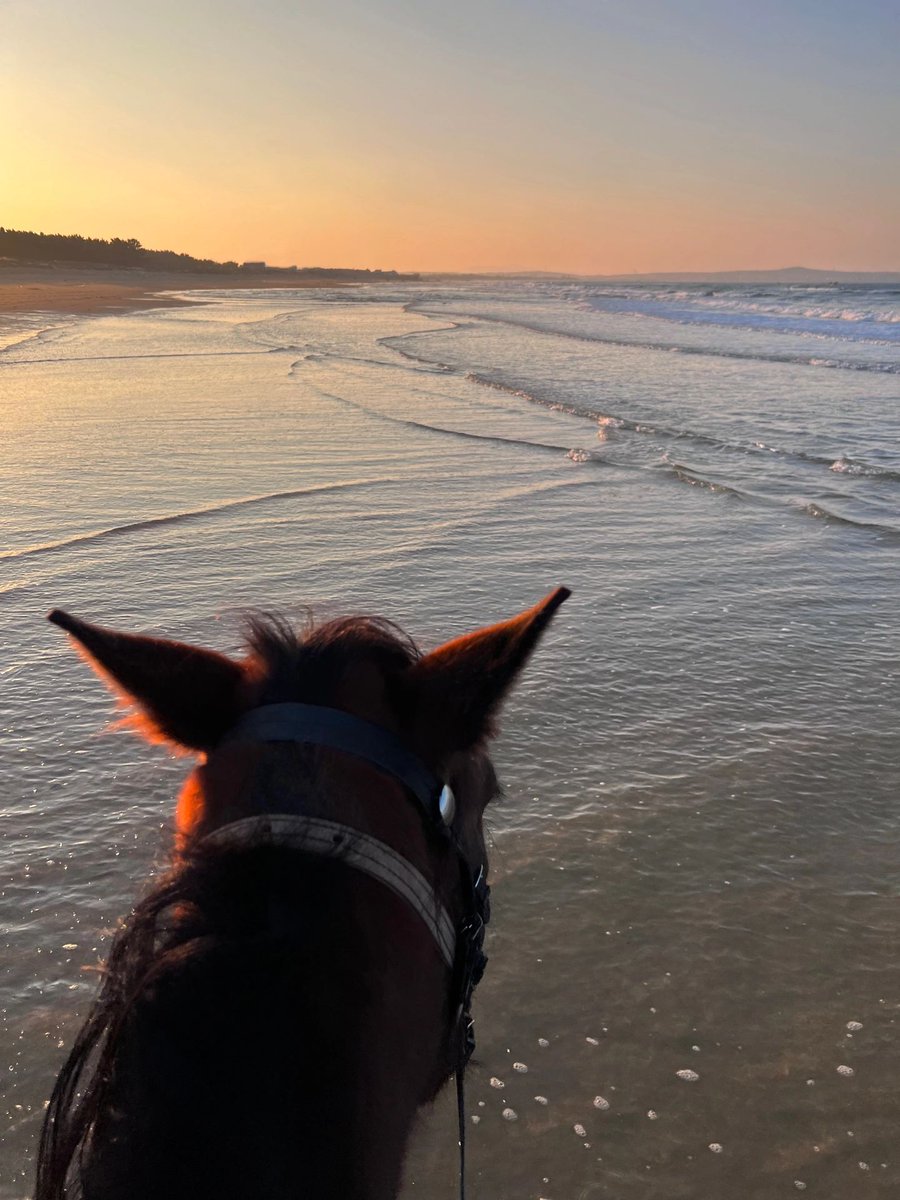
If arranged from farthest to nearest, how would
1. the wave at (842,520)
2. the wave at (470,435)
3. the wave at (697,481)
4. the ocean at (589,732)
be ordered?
the wave at (470,435) → the wave at (697,481) → the wave at (842,520) → the ocean at (589,732)

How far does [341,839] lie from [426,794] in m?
0.20

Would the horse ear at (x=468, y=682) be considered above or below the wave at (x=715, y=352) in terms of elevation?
above

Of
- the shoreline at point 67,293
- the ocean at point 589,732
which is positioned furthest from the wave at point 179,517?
the shoreline at point 67,293

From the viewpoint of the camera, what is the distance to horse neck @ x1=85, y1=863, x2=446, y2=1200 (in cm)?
98

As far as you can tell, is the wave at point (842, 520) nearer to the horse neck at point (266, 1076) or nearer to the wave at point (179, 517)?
the wave at point (179, 517)

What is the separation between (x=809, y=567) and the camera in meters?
6.86

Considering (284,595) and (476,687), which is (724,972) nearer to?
(476,687)

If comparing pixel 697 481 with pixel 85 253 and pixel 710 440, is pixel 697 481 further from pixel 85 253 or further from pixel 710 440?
pixel 85 253

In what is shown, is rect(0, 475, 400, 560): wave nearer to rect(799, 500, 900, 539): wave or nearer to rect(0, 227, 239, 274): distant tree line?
rect(799, 500, 900, 539): wave

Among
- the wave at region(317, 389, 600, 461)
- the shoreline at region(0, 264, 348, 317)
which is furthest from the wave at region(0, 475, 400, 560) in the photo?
the shoreline at region(0, 264, 348, 317)

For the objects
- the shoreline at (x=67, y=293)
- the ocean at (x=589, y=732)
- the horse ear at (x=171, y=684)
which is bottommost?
the ocean at (x=589, y=732)

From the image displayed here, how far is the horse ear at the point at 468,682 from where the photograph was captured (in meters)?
1.39

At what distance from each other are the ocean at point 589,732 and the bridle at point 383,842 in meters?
0.28

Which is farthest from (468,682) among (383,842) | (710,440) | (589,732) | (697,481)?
(710,440)
